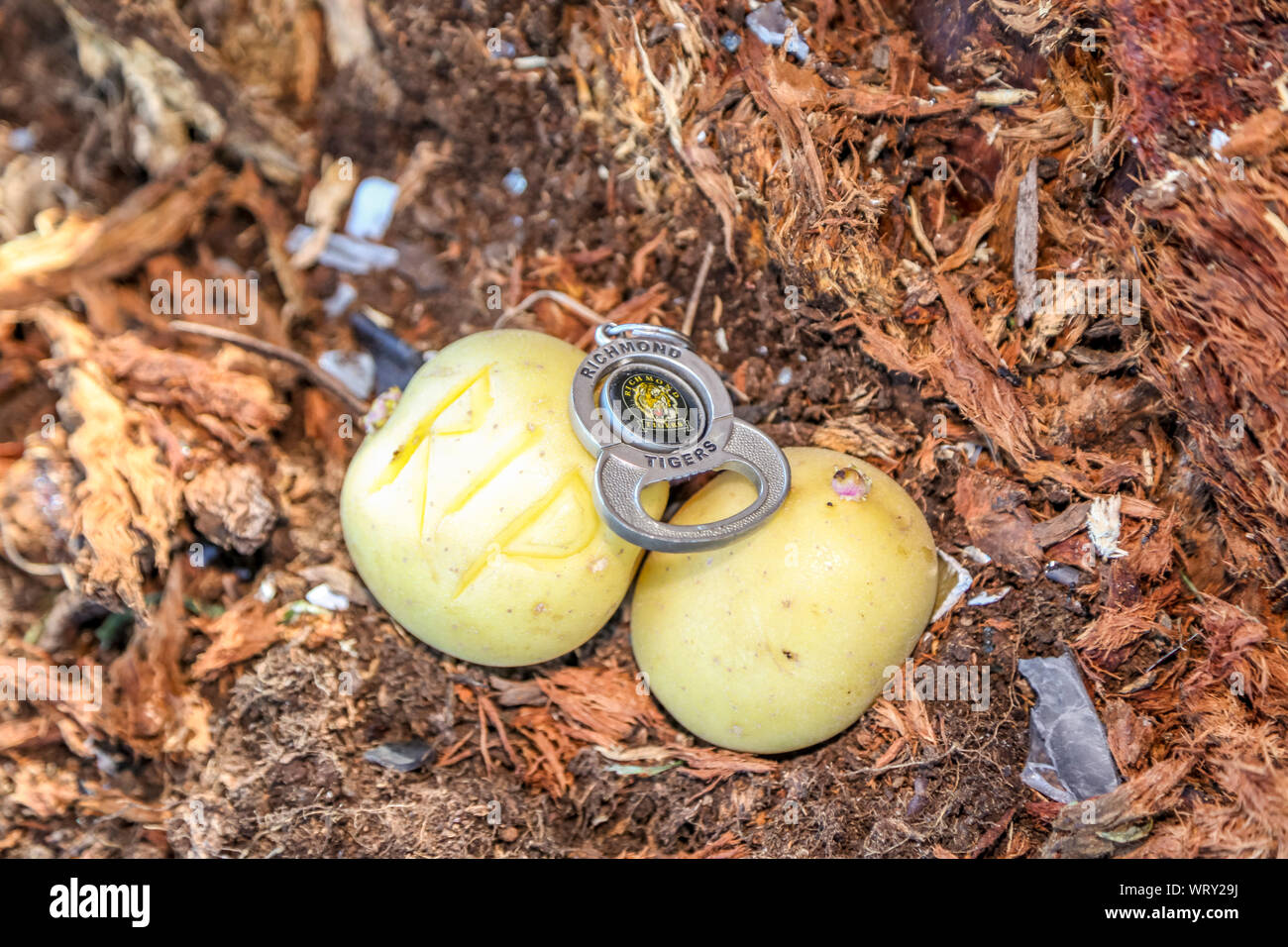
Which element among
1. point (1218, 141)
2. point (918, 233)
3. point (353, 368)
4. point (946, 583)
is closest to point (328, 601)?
point (353, 368)

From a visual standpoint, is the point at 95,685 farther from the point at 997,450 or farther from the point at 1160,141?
the point at 1160,141

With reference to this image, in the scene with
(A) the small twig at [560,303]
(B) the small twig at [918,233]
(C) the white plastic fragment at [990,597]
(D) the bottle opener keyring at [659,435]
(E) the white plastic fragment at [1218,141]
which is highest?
(E) the white plastic fragment at [1218,141]

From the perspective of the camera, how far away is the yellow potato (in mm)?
1902

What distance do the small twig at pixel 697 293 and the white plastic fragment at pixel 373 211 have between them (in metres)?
0.93

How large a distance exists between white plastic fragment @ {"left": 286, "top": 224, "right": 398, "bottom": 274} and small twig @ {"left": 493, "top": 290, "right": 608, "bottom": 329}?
440 mm

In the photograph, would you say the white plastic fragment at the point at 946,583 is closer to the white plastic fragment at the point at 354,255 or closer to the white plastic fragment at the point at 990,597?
the white plastic fragment at the point at 990,597

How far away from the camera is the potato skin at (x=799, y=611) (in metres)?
1.86

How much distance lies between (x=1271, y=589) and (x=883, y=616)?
69cm

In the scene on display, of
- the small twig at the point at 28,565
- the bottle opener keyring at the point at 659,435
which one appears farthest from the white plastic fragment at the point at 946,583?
the small twig at the point at 28,565

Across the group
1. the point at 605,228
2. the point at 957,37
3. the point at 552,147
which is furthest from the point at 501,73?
the point at 957,37

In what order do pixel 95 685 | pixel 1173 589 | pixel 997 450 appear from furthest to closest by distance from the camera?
pixel 95 685, pixel 997 450, pixel 1173 589

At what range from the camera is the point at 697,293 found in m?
2.36

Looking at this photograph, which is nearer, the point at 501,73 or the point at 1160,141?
the point at 1160,141

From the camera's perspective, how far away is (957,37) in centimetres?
204
